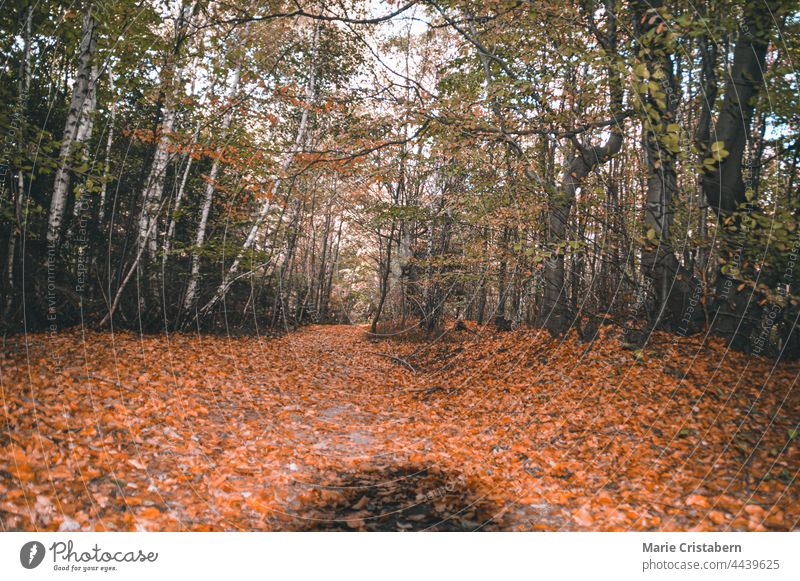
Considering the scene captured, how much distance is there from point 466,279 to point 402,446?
18.5 feet

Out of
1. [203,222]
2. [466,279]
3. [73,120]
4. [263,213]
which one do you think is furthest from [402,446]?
[263,213]

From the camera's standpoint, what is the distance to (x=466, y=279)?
10617 millimetres

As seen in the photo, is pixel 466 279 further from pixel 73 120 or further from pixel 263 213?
pixel 73 120

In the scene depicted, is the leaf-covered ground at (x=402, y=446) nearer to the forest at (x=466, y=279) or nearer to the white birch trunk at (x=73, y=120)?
the forest at (x=466, y=279)

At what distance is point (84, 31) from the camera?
7.68 metres

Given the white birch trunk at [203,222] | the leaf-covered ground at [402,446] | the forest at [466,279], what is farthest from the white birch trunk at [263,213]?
the leaf-covered ground at [402,446]

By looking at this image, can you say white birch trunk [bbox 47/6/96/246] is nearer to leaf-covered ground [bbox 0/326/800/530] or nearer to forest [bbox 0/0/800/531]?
forest [bbox 0/0/800/531]

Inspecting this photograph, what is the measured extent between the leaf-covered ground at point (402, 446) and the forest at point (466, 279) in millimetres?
35

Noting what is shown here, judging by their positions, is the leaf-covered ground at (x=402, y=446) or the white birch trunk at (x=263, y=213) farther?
the white birch trunk at (x=263, y=213)

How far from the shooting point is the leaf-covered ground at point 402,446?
12.0 feet

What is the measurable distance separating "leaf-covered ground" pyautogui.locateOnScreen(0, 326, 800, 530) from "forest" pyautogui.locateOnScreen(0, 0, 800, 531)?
0.12 feet

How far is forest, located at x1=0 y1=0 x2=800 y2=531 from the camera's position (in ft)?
A: 13.3

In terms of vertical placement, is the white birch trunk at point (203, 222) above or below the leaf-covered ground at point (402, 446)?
above
